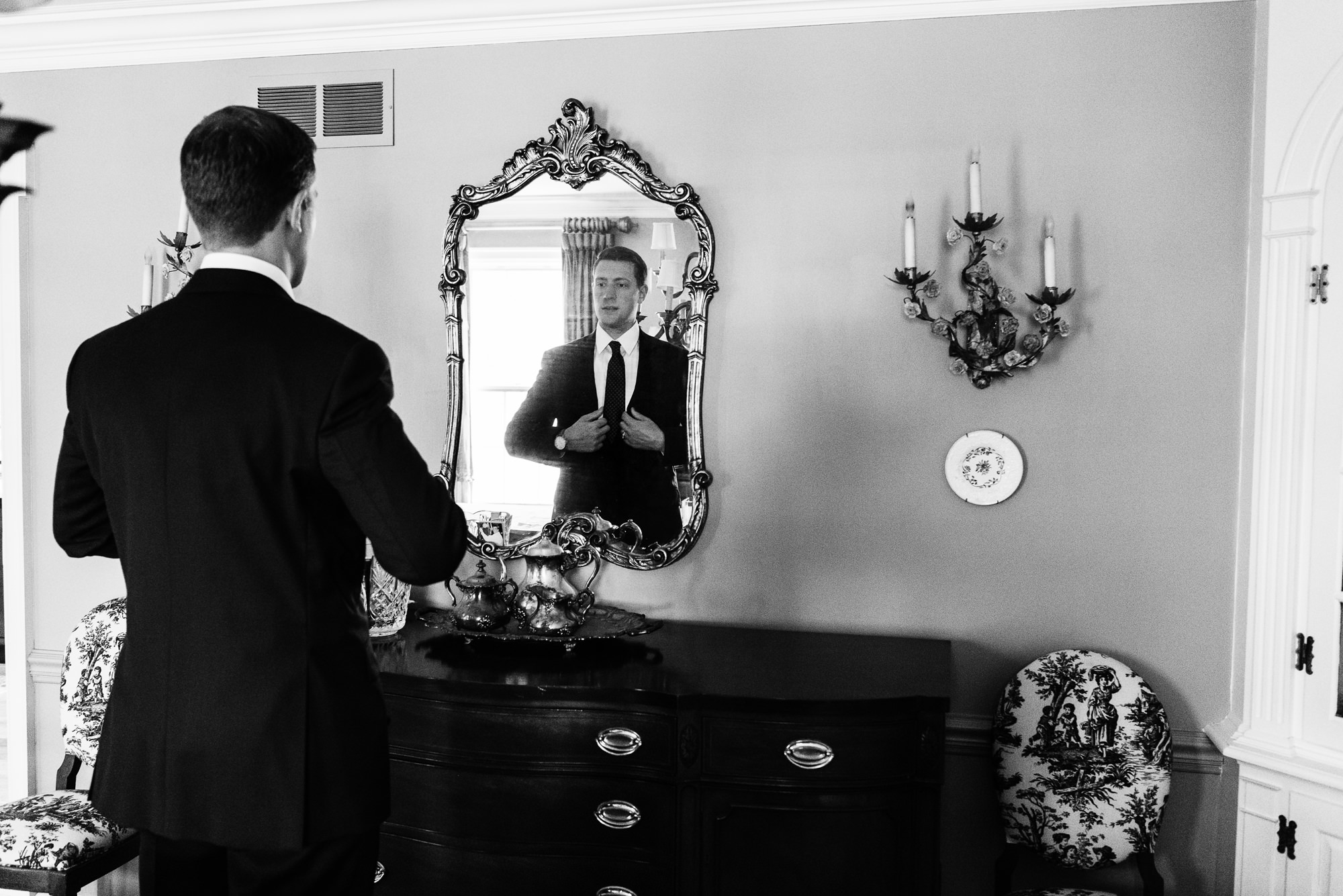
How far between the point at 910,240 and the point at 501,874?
2.05 meters

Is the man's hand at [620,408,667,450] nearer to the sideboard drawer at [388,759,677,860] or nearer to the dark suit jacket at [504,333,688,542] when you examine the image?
the dark suit jacket at [504,333,688,542]

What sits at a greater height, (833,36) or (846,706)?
(833,36)

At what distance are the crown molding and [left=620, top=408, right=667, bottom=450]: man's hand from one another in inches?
46.7

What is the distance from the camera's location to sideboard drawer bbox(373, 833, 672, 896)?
2637 mm

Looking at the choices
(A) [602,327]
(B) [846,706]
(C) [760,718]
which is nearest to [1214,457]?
(B) [846,706]

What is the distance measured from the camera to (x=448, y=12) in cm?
331

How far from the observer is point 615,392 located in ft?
10.7

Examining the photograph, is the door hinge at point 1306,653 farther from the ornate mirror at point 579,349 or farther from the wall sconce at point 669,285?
the wall sconce at point 669,285

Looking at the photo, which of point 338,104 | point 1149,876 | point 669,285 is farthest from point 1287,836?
point 338,104

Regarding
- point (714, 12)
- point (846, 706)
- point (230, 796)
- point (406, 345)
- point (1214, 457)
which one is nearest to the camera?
point (230, 796)

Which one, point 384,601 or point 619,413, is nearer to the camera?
point 384,601

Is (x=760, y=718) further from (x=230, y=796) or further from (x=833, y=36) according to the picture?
(x=833, y=36)

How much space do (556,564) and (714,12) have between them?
5.66 feet

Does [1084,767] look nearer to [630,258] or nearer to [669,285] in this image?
[669,285]
